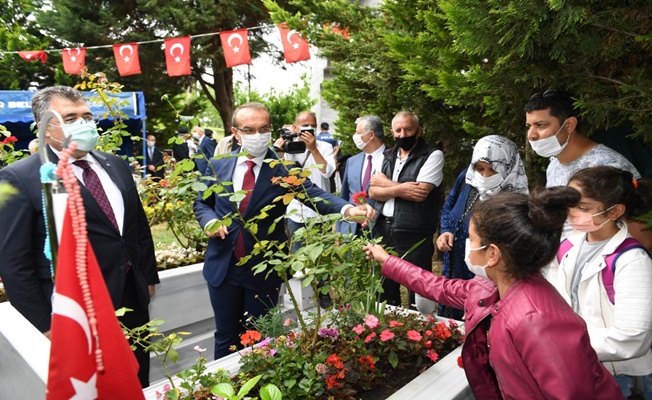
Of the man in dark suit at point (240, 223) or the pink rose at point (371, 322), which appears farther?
the man in dark suit at point (240, 223)

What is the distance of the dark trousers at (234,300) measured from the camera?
2.71m

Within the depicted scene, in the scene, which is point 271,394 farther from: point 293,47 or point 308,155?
point 293,47

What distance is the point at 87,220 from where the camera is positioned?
2131 millimetres

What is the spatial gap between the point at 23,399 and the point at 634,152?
3.45 m

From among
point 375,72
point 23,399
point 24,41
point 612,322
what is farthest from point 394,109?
point 24,41

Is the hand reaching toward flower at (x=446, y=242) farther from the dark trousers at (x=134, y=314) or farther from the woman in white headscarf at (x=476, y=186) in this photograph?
the dark trousers at (x=134, y=314)

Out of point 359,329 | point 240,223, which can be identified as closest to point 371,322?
point 359,329

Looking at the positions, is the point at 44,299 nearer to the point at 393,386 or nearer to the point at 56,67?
the point at 393,386

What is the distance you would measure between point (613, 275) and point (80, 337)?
184 cm

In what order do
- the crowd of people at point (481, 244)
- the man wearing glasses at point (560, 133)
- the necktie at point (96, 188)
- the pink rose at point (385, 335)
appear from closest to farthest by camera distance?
the crowd of people at point (481, 244), the pink rose at point (385, 335), the necktie at point (96, 188), the man wearing glasses at point (560, 133)

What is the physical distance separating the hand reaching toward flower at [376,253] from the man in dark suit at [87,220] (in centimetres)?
126

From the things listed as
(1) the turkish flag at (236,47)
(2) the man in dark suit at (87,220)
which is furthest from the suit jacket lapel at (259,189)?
(1) the turkish flag at (236,47)

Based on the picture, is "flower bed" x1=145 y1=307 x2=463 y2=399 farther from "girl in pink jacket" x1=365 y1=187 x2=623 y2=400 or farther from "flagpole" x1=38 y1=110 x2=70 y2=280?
"flagpole" x1=38 y1=110 x2=70 y2=280

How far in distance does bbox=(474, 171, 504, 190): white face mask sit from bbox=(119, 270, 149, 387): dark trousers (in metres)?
2.16
